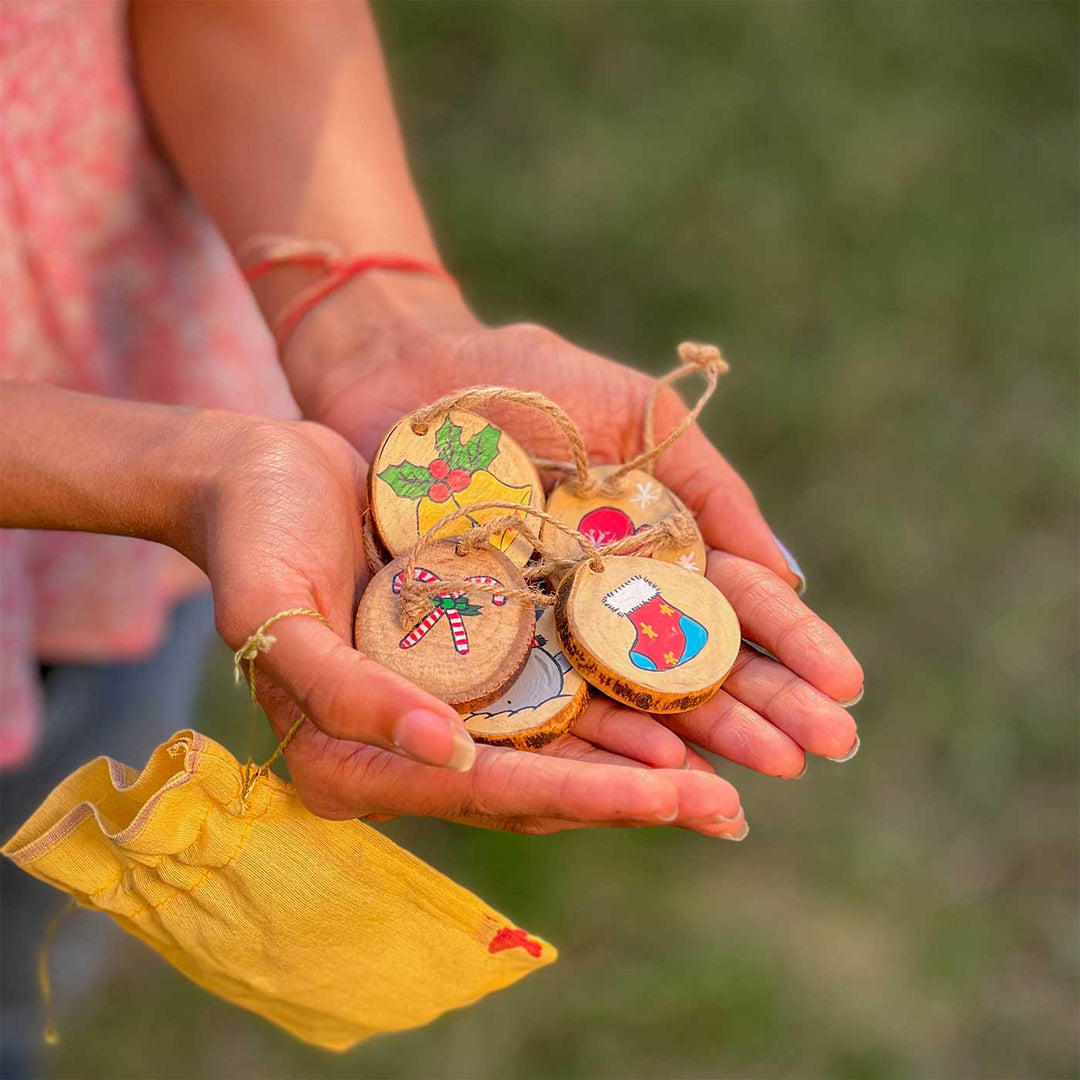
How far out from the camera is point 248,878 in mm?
1902

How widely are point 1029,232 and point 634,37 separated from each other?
6.83ft

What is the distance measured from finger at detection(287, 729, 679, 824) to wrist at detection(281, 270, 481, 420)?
0.99 metres

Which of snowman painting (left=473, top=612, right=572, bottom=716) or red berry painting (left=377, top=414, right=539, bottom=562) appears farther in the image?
red berry painting (left=377, top=414, right=539, bottom=562)

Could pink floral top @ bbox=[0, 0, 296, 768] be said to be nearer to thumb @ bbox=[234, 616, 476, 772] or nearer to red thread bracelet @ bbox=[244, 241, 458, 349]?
red thread bracelet @ bbox=[244, 241, 458, 349]

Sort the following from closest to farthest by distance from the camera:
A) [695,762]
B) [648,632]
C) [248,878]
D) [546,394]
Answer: [248,878]
[695,762]
[648,632]
[546,394]

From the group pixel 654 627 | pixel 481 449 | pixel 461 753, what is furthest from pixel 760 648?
pixel 461 753

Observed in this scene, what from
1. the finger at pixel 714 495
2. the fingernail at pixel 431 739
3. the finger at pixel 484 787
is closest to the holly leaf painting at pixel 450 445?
the finger at pixel 714 495

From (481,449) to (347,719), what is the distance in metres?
0.88

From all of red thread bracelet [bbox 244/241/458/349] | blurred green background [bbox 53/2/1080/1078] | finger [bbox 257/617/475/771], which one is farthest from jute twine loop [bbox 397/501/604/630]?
blurred green background [bbox 53/2/1080/1078]

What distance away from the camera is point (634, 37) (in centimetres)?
568

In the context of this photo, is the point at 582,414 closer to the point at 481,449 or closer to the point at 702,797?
the point at 481,449

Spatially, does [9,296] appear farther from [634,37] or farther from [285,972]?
[634,37]

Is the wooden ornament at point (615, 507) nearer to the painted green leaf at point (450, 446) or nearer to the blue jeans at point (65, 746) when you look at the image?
the painted green leaf at point (450, 446)

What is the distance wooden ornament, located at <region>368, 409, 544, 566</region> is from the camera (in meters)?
2.22
